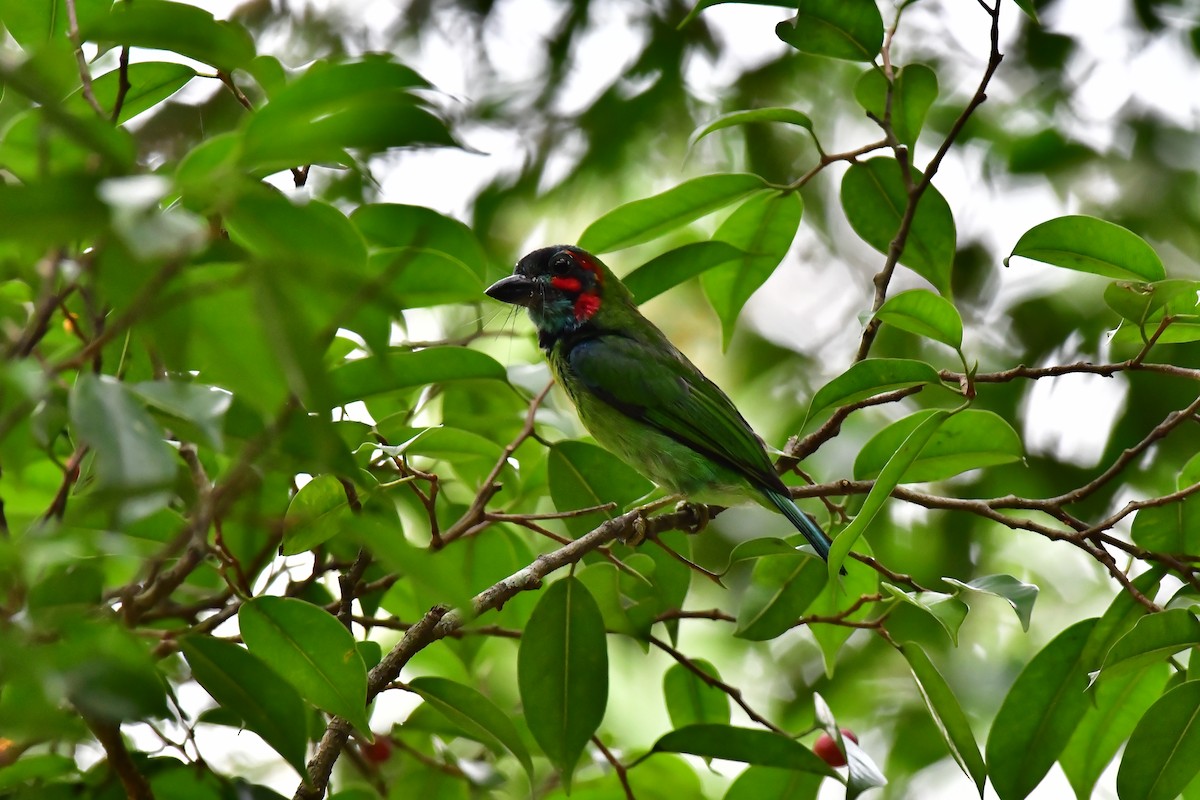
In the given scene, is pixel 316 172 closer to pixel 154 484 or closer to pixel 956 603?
pixel 956 603

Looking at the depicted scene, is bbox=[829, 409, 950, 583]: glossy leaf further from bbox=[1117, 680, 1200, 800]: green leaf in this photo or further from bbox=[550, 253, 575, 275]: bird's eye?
bbox=[550, 253, 575, 275]: bird's eye

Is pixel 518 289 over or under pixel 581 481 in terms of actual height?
over

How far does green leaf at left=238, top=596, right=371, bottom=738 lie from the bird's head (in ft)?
5.99

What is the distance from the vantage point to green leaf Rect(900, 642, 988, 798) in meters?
1.98

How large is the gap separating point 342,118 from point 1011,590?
145 centimetres

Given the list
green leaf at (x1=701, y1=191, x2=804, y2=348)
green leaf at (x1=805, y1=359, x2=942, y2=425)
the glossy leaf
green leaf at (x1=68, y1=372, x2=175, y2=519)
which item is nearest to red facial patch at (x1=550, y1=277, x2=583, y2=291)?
green leaf at (x1=701, y1=191, x2=804, y2=348)

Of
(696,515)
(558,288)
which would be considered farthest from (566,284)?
(696,515)

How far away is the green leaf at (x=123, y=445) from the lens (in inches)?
38.2

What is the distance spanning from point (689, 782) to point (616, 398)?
3.75 feet

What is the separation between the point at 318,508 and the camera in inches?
75.4

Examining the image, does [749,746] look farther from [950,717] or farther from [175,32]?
[175,32]

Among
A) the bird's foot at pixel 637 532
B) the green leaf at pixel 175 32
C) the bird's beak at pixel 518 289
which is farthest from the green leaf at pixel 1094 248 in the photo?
the bird's beak at pixel 518 289

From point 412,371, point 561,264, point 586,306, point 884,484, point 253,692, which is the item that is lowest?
point 253,692

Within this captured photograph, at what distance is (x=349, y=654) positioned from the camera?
5.73ft
